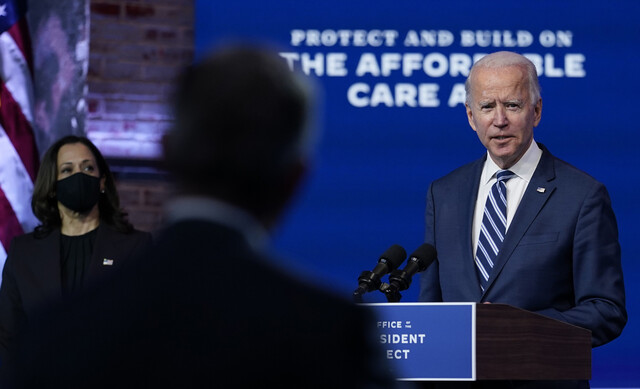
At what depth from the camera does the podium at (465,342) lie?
2.23 m

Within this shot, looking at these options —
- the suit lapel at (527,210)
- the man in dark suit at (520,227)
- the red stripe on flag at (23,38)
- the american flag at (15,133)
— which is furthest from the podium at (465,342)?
the red stripe on flag at (23,38)

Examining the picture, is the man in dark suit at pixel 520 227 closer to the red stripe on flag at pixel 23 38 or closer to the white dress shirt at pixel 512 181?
the white dress shirt at pixel 512 181

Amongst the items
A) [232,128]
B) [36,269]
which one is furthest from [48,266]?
Answer: [232,128]

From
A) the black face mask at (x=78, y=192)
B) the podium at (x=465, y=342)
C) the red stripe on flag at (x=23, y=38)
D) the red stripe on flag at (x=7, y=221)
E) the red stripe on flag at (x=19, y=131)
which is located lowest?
the podium at (x=465, y=342)

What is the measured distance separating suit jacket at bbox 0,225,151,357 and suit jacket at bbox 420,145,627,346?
1570 millimetres

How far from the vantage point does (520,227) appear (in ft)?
9.00

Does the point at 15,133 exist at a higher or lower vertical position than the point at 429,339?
higher

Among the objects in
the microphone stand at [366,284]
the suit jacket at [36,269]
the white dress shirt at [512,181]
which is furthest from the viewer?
the suit jacket at [36,269]

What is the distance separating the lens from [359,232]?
16.5 ft

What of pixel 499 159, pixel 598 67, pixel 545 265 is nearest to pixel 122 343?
pixel 545 265

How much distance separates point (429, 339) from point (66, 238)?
2.25m

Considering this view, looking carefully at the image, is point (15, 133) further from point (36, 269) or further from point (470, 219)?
point (470, 219)

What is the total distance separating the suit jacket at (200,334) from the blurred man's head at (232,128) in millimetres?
74

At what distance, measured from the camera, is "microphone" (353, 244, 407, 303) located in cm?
237
